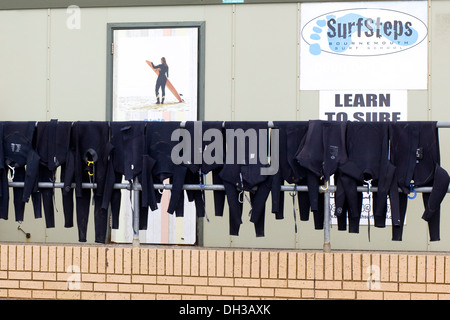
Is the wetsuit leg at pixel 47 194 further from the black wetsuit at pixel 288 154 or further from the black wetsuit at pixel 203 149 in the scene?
the black wetsuit at pixel 288 154

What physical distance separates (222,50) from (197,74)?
0.44 meters

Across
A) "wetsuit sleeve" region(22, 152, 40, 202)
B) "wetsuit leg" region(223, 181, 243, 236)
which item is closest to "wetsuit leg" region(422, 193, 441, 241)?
"wetsuit leg" region(223, 181, 243, 236)

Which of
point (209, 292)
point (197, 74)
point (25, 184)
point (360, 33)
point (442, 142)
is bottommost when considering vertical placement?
point (209, 292)

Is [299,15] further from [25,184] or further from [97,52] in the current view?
[25,184]

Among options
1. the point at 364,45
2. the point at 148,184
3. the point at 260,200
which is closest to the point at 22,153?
the point at 148,184

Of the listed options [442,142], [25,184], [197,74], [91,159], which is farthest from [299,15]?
[25,184]

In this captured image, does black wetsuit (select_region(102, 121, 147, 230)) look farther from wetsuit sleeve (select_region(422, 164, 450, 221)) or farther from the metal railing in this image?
wetsuit sleeve (select_region(422, 164, 450, 221))

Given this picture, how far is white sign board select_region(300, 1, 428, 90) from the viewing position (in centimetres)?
710

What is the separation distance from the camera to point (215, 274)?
4.88 metres

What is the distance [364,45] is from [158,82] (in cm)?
263

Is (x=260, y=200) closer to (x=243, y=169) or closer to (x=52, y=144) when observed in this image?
(x=243, y=169)

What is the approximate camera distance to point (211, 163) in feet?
16.2

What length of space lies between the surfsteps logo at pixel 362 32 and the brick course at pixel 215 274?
3236mm

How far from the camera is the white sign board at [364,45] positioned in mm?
7098
